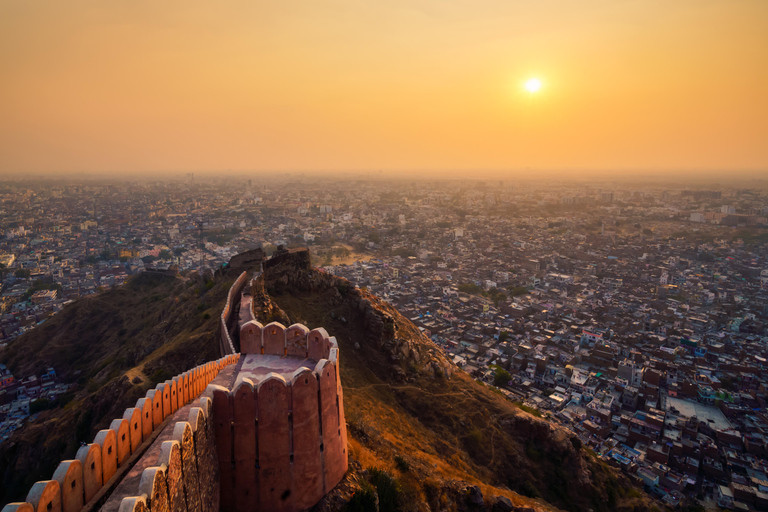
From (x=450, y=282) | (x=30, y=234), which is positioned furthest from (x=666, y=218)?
(x=30, y=234)

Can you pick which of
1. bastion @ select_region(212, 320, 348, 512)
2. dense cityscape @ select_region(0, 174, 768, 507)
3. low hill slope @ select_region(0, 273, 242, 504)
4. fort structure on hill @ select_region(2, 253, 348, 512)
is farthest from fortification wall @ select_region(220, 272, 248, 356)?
dense cityscape @ select_region(0, 174, 768, 507)

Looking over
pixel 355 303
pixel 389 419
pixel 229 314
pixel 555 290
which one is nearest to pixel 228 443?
pixel 389 419

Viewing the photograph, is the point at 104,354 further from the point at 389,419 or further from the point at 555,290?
the point at 555,290

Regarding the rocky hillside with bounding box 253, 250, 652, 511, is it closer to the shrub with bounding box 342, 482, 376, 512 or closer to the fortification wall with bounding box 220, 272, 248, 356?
the fortification wall with bounding box 220, 272, 248, 356

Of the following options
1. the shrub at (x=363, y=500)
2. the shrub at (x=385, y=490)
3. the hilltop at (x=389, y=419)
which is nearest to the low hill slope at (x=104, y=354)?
the hilltop at (x=389, y=419)

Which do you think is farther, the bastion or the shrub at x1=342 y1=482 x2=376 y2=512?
the shrub at x1=342 y1=482 x2=376 y2=512
